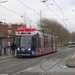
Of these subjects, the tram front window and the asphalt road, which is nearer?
the asphalt road

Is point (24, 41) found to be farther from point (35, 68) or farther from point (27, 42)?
point (35, 68)

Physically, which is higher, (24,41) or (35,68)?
(24,41)

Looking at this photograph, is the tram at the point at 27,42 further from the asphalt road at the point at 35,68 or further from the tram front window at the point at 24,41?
the asphalt road at the point at 35,68

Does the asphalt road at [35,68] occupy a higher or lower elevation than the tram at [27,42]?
lower

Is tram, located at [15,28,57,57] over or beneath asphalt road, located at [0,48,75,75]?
over

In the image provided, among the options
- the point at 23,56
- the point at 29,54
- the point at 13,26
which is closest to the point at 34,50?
the point at 29,54

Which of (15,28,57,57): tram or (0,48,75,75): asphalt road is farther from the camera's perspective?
(15,28,57,57): tram

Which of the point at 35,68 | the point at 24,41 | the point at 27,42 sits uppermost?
the point at 24,41

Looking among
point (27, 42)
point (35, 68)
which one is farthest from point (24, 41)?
point (35, 68)

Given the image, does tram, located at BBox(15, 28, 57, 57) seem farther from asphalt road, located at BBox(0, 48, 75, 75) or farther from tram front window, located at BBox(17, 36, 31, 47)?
asphalt road, located at BBox(0, 48, 75, 75)

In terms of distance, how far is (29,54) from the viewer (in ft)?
115

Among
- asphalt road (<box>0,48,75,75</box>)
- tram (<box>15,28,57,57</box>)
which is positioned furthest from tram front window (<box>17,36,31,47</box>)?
asphalt road (<box>0,48,75,75</box>)

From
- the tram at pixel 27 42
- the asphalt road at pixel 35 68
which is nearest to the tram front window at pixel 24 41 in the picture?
the tram at pixel 27 42

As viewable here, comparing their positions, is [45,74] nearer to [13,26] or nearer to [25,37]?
[25,37]
